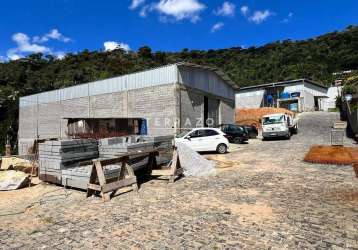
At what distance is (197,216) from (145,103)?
19.3 meters

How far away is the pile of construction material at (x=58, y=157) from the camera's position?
Answer: 10250mm

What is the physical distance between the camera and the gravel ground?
5.32 m

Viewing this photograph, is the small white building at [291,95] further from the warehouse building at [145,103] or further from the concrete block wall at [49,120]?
the concrete block wall at [49,120]

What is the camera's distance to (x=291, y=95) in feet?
188

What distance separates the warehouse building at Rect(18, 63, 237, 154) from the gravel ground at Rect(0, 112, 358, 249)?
45.7 ft

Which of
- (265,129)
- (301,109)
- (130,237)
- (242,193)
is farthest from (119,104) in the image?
(301,109)

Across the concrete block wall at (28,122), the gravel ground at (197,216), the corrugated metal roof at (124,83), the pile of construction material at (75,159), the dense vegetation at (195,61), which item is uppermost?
the dense vegetation at (195,61)

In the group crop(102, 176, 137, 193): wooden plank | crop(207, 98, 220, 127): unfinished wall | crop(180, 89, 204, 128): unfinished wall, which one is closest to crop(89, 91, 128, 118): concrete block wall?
crop(180, 89, 204, 128): unfinished wall

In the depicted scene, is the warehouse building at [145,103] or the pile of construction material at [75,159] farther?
the warehouse building at [145,103]

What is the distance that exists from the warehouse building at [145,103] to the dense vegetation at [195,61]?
19239mm

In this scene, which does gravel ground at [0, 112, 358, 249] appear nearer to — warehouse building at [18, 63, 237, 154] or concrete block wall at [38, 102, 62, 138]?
warehouse building at [18, 63, 237, 154]

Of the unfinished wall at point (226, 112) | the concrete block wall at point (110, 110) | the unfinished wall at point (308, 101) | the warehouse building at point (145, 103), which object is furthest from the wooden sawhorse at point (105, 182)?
the unfinished wall at point (308, 101)

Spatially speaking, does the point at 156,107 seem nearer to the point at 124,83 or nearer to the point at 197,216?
the point at 124,83

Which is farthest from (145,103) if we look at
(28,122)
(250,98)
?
(250,98)
